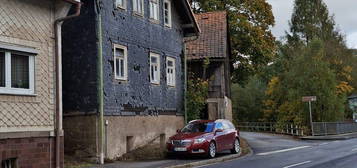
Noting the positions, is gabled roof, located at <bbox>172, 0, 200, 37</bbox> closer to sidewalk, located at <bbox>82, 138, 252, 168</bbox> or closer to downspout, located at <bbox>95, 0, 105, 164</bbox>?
downspout, located at <bbox>95, 0, 105, 164</bbox>

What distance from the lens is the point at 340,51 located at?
55938 millimetres

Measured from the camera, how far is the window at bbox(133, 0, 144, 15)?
2259 centimetres

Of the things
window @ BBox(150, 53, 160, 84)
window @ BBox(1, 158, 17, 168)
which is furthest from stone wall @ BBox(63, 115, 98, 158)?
window @ BBox(1, 158, 17, 168)

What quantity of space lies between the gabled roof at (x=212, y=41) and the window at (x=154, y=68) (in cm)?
764

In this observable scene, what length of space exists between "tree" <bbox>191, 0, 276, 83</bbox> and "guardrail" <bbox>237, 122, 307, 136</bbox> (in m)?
5.80

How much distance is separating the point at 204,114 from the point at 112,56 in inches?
515

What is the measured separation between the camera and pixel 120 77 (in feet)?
69.6

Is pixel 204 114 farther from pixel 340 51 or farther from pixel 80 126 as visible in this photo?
pixel 340 51

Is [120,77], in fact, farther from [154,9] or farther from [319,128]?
[319,128]

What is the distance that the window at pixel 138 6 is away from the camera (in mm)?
22594

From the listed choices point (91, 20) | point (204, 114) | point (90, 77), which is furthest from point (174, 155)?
point (204, 114)

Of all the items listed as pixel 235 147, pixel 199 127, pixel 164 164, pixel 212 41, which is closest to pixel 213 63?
pixel 212 41

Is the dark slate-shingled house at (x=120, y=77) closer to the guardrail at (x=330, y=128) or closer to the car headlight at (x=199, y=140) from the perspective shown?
the car headlight at (x=199, y=140)

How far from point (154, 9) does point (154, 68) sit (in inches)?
110
